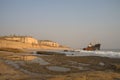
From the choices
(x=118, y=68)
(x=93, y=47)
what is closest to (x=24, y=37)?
(x=93, y=47)

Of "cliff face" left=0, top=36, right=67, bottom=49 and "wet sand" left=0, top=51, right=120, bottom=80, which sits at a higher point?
"cliff face" left=0, top=36, right=67, bottom=49

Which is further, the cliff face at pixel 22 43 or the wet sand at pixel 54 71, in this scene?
the cliff face at pixel 22 43

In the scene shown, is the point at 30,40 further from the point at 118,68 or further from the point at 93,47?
the point at 118,68

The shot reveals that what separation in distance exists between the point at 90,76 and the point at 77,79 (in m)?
1.22

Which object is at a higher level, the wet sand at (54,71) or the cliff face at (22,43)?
the cliff face at (22,43)

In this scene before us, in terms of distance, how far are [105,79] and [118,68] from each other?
7374mm

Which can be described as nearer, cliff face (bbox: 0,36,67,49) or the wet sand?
the wet sand

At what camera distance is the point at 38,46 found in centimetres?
12681

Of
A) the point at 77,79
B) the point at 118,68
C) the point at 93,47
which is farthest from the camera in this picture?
the point at 93,47

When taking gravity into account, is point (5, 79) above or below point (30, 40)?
below

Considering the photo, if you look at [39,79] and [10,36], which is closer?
[39,79]

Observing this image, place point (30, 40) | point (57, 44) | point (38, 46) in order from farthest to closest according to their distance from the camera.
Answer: point (57, 44)
point (30, 40)
point (38, 46)

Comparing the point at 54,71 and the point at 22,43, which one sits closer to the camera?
the point at 54,71

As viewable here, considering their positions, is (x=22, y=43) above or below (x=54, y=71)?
above
